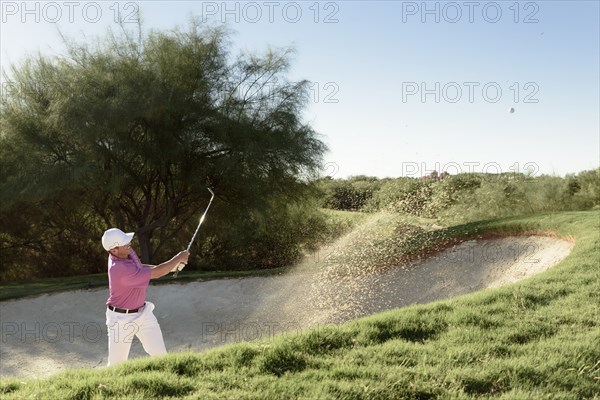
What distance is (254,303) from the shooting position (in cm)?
1295

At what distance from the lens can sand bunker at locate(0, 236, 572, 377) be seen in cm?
1106

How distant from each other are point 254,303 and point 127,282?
22.2ft

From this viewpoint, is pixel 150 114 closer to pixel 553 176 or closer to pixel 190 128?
pixel 190 128

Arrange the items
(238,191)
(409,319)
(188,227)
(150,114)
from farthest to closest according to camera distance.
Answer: (188,227) → (238,191) → (150,114) → (409,319)

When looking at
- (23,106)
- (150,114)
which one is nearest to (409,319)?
(150,114)

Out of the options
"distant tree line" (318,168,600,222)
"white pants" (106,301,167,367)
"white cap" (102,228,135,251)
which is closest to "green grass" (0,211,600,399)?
"white pants" (106,301,167,367)

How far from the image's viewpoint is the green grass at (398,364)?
453 cm

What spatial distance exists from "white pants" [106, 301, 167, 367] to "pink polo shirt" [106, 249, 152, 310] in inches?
4.8

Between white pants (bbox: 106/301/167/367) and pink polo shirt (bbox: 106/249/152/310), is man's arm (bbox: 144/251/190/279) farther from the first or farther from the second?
white pants (bbox: 106/301/167/367)

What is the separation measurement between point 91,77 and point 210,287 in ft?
26.2

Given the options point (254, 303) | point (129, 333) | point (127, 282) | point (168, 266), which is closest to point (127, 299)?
point (127, 282)

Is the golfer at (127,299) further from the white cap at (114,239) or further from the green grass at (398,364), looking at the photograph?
the green grass at (398,364)

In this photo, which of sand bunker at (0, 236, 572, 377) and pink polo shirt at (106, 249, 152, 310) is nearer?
pink polo shirt at (106, 249, 152, 310)

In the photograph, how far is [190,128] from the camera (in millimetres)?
18000
